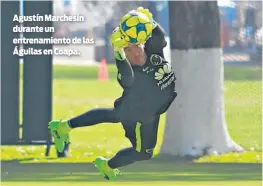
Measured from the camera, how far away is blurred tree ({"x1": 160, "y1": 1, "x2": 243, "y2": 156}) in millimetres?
17031

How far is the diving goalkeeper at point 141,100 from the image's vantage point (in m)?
11.6

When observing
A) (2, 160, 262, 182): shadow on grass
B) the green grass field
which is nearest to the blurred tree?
the green grass field

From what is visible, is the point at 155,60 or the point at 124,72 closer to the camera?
the point at 124,72

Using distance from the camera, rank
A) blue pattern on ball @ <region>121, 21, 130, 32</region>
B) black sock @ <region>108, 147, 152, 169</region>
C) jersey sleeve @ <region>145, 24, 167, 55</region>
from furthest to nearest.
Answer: black sock @ <region>108, 147, 152, 169</region>
jersey sleeve @ <region>145, 24, 167, 55</region>
blue pattern on ball @ <region>121, 21, 130, 32</region>

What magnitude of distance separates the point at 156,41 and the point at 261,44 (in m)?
13.1

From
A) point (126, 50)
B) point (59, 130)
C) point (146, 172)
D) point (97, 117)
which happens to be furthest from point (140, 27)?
point (146, 172)

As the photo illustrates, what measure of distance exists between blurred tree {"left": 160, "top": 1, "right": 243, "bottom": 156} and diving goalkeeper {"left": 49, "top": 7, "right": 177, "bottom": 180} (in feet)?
16.8

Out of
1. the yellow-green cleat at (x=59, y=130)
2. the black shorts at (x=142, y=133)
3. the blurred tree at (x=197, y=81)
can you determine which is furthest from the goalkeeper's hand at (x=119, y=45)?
the blurred tree at (x=197, y=81)

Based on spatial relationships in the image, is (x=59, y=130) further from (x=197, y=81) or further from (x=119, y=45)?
(x=197, y=81)

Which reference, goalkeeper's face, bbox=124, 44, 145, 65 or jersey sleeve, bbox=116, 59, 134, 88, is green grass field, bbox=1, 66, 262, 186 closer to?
goalkeeper's face, bbox=124, 44, 145, 65

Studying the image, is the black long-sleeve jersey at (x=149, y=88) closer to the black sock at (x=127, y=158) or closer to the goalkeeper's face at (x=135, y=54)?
the goalkeeper's face at (x=135, y=54)

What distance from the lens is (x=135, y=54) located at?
11680 millimetres

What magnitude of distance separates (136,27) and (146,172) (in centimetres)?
448

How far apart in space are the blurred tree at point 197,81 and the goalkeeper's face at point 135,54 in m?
5.27
